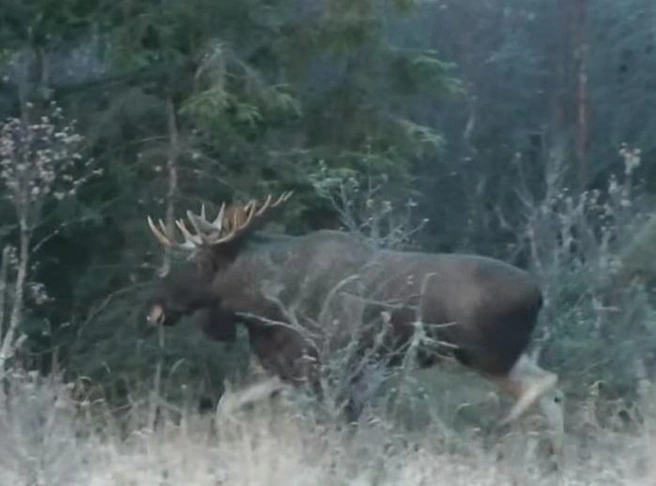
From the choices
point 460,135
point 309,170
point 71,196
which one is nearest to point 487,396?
point 309,170

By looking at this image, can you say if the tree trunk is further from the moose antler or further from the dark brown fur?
the dark brown fur

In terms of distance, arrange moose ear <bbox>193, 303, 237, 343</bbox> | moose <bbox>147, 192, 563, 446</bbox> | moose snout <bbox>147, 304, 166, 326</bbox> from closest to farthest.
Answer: moose <bbox>147, 192, 563, 446</bbox> → moose ear <bbox>193, 303, 237, 343</bbox> → moose snout <bbox>147, 304, 166, 326</bbox>

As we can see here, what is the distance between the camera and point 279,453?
1102cm

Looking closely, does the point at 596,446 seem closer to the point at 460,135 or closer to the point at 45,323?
the point at 45,323

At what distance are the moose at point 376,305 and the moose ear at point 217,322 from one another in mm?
118

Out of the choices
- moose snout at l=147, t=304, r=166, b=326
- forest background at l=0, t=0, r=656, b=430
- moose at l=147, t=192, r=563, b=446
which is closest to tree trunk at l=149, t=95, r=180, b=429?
forest background at l=0, t=0, r=656, b=430

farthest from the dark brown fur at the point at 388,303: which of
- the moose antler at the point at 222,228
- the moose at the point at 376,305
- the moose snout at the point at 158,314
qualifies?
the moose snout at the point at 158,314

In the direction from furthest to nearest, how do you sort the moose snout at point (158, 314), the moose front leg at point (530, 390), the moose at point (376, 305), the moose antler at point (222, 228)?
the moose snout at point (158, 314)
the moose antler at point (222, 228)
the moose front leg at point (530, 390)
the moose at point (376, 305)

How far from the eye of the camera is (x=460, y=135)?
24.5 m

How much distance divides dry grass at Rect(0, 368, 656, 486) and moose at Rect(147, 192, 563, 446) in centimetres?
62

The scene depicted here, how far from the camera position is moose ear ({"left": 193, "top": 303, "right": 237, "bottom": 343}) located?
14625mm

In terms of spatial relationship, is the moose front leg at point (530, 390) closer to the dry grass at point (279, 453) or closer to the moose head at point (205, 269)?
the dry grass at point (279, 453)

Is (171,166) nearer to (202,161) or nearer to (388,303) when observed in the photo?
(202,161)

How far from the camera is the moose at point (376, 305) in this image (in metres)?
13.5
